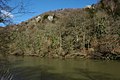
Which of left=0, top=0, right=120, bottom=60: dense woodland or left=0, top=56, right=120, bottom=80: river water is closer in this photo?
left=0, top=56, right=120, bottom=80: river water

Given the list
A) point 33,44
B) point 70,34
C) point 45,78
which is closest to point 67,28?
point 70,34

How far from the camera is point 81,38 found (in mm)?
34250

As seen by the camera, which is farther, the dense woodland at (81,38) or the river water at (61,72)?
the dense woodland at (81,38)

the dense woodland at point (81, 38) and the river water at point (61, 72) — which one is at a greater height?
the dense woodland at point (81, 38)

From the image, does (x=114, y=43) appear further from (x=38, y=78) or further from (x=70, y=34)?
(x=38, y=78)

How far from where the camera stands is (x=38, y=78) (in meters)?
14.8

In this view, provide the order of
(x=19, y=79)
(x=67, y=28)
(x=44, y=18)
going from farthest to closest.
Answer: (x=44, y=18) < (x=67, y=28) < (x=19, y=79)

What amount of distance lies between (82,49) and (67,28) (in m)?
3.77

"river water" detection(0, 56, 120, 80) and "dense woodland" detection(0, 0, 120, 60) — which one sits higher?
"dense woodland" detection(0, 0, 120, 60)

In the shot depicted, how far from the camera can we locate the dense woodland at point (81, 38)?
31297 mm

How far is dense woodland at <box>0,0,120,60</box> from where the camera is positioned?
1232 inches

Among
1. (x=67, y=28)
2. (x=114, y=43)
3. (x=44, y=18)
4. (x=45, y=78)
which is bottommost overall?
(x=45, y=78)

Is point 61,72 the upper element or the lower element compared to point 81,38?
lower

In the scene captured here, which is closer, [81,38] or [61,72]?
[61,72]
